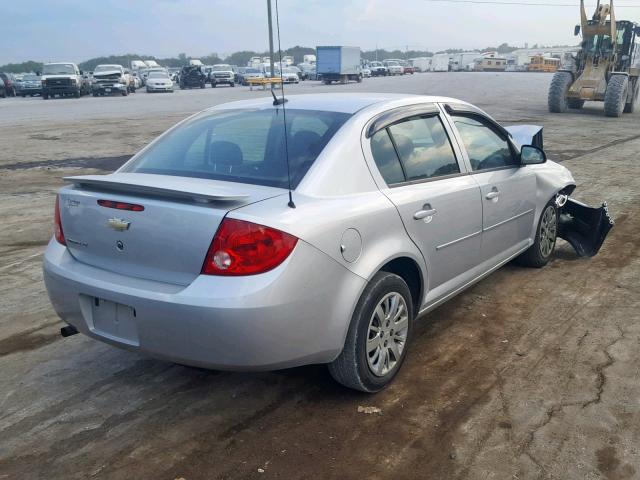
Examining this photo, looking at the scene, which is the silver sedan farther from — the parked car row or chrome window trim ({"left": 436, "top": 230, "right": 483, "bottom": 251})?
the parked car row

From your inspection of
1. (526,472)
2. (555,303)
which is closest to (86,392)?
(526,472)

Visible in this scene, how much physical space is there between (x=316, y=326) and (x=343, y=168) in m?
0.89

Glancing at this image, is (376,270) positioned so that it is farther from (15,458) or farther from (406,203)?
(15,458)

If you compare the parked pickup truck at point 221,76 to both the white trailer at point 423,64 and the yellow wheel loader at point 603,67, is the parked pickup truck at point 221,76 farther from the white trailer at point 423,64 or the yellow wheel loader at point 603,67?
the white trailer at point 423,64

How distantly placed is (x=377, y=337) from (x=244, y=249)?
102cm

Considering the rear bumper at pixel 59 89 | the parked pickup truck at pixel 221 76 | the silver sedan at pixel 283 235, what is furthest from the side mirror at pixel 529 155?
the parked pickup truck at pixel 221 76

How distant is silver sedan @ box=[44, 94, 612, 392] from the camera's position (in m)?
2.98

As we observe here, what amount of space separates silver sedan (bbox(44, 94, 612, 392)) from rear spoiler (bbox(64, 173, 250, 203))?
0.01m

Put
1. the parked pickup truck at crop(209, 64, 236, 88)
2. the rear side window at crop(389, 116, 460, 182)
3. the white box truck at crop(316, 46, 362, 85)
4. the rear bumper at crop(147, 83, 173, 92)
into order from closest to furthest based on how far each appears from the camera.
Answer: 1. the rear side window at crop(389, 116, 460, 182)
2. the rear bumper at crop(147, 83, 173, 92)
3. the parked pickup truck at crop(209, 64, 236, 88)
4. the white box truck at crop(316, 46, 362, 85)

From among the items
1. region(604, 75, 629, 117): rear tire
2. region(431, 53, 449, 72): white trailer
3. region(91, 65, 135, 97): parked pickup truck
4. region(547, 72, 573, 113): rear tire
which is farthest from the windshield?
region(431, 53, 449, 72): white trailer

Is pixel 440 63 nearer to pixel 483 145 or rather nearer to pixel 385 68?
pixel 385 68

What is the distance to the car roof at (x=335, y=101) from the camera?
3.93 metres

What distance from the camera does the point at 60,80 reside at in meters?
34.6

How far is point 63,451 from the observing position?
3088 millimetres
